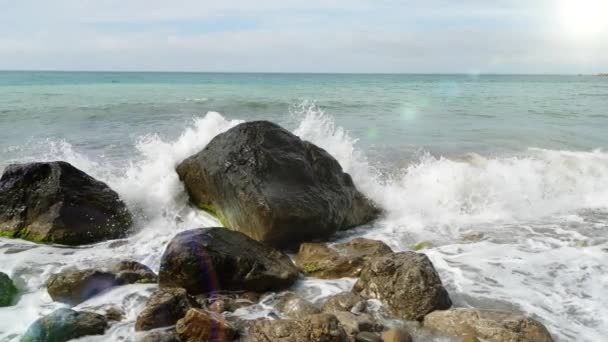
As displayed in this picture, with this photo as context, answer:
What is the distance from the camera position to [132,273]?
5094 mm

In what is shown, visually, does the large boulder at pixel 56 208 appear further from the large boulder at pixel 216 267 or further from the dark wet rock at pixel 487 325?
the dark wet rock at pixel 487 325

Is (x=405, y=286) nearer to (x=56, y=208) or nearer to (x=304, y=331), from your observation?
(x=304, y=331)

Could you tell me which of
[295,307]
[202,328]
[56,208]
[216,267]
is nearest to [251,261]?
[216,267]

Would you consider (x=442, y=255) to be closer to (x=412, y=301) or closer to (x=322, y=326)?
(x=412, y=301)

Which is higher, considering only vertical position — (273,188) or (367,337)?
(273,188)

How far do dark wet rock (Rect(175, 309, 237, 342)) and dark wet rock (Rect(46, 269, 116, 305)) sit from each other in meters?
1.30

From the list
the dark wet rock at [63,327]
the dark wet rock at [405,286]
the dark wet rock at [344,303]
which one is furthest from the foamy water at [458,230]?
the dark wet rock at [405,286]

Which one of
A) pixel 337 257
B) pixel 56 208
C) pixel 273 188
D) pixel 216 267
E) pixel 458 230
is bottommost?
pixel 458 230

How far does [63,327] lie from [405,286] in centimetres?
296

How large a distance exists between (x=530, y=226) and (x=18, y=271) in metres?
6.77

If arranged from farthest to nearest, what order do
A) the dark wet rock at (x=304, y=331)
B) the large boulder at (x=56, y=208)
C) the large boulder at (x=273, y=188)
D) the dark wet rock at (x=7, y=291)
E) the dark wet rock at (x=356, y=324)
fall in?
the large boulder at (x=56, y=208), the large boulder at (x=273, y=188), the dark wet rock at (x=7, y=291), the dark wet rock at (x=356, y=324), the dark wet rock at (x=304, y=331)

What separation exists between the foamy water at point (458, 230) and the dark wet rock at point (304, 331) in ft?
1.98

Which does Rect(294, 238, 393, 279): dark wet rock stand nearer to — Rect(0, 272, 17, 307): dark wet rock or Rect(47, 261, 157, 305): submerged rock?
Rect(47, 261, 157, 305): submerged rock

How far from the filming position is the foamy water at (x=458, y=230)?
4.76m
